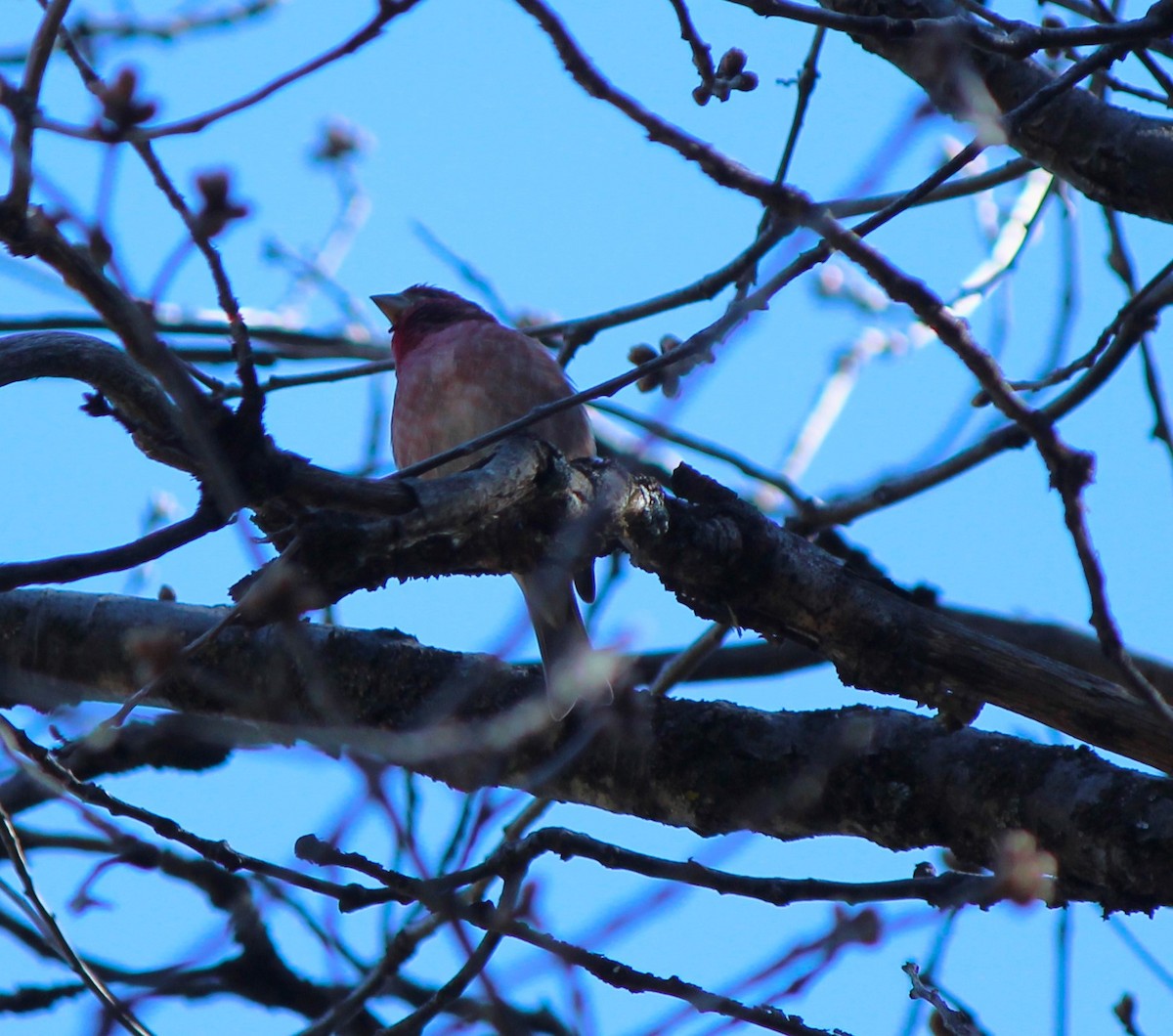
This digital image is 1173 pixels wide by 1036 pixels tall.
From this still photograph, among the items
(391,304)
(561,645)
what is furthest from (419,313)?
(561,645)

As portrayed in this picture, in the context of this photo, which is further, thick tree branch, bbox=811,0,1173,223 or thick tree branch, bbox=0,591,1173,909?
thick tree branch, bbox=811,0,1173,223

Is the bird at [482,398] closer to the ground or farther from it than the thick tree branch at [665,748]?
farther from it

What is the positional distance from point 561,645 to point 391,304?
2.48 m

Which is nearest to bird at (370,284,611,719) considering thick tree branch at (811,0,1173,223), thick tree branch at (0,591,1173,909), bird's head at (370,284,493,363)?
bird's head at (370,284,493,363)

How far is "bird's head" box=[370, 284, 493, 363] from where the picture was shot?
245 inches

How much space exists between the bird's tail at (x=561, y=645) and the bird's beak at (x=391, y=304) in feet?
6.93

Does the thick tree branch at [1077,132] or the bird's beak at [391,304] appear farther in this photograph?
the bird's beak at [391,304]

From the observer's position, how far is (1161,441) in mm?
3613

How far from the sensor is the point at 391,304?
6738 millimetres

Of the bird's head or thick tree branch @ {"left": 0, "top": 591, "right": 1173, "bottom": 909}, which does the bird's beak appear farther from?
thick tree branch @ {"left": 0, "top": 591, "right": 1173, "bottom": 909}

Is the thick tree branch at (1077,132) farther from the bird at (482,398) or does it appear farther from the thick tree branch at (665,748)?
the bird at (482,398)

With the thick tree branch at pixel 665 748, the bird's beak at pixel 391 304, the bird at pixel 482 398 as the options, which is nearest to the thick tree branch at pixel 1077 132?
the thick tree branch at pixel 665 748

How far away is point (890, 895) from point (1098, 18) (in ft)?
9.70

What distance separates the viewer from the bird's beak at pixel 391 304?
22.0 feet
